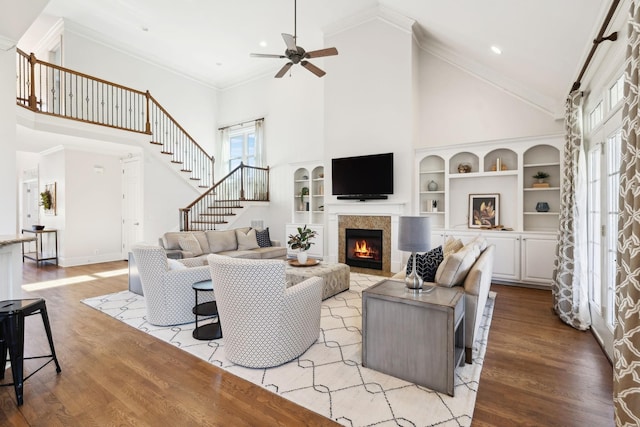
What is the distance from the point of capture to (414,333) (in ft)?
7.95

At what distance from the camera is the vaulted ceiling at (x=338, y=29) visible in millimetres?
3514

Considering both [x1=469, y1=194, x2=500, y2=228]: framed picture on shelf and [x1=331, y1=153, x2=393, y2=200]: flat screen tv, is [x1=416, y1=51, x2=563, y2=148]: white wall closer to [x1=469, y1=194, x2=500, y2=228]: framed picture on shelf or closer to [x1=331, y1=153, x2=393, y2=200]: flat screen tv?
[x1=331, y1=153, x2=393, y2=200]: flat screen tv

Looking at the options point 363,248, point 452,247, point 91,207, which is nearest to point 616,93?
point 452,247

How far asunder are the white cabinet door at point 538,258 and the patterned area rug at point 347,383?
2225mm

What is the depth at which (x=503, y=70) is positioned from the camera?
549 cm

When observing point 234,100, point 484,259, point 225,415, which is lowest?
point 225,415

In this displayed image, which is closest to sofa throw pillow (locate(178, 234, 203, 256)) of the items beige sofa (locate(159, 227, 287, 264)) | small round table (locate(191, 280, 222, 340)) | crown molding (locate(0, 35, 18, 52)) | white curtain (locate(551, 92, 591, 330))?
beige sofa (locate(159, 227, 287, 264))

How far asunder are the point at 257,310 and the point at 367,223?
455 centimetres

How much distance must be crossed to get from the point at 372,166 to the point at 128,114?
6.65 metres

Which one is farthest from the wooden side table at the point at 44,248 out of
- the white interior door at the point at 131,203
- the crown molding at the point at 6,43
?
the crown molding at the point at 6,43

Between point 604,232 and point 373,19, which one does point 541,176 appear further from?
point 373,19

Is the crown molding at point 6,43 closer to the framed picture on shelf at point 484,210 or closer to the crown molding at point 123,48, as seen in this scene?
the crown molding at point 123,48

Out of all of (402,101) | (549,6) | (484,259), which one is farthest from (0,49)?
(402,101)

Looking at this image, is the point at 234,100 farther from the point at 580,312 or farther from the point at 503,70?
the point at 580,312
